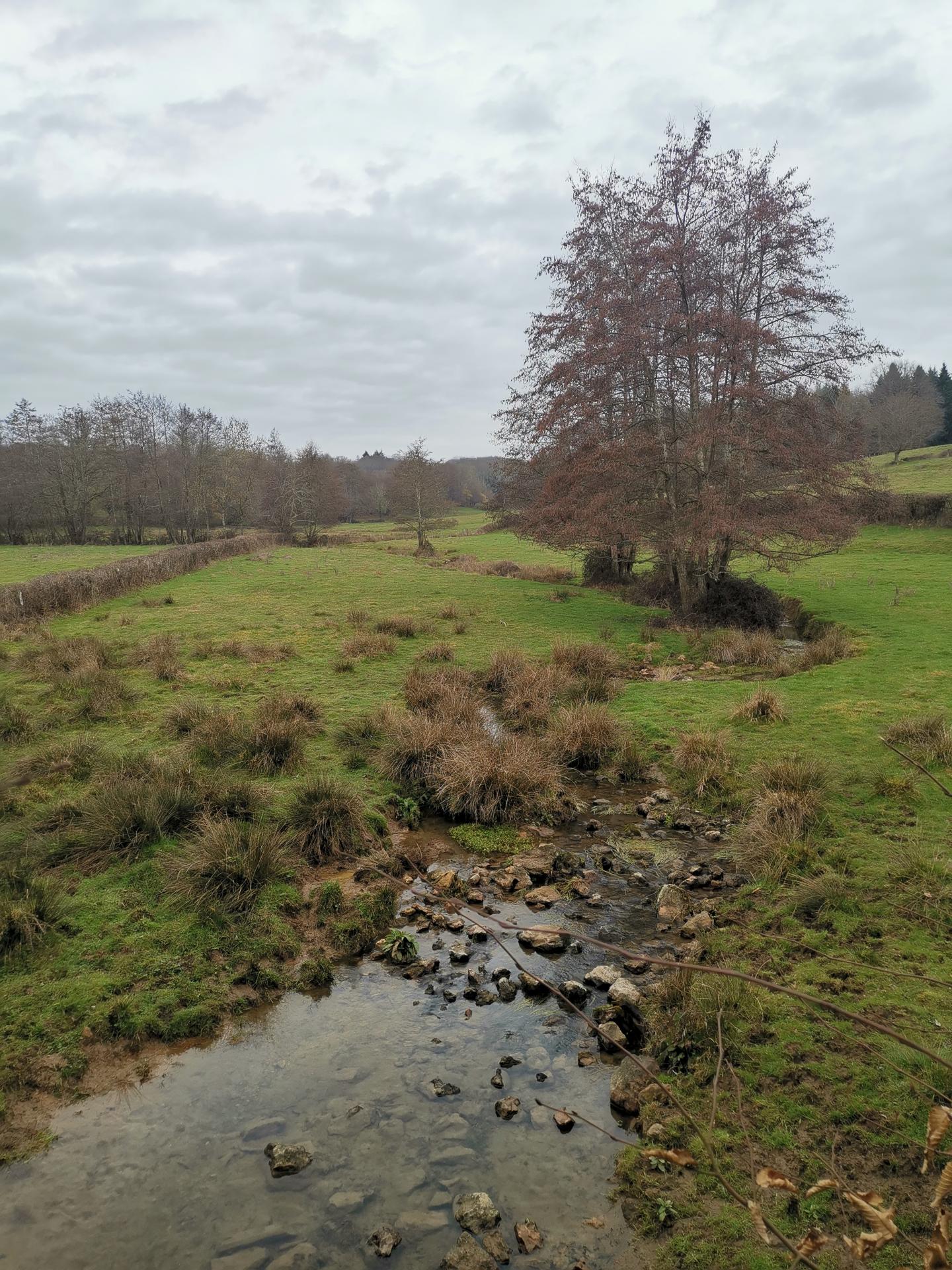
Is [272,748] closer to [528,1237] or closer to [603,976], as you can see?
[603,976]

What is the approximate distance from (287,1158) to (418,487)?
50.5 metres

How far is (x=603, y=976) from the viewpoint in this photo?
5797mm

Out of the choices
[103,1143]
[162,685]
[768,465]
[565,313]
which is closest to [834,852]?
[103,1143]

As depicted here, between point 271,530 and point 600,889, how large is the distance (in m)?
56.3

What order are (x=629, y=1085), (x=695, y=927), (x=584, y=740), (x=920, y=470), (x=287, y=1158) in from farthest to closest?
(x=920, y=470) < (x=584, y=740) < (x=695, y=927) < (x=629, y=1085) < (x=287, y=1158)

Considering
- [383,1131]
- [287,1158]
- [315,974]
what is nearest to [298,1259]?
[287,1158]

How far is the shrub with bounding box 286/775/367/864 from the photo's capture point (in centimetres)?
769

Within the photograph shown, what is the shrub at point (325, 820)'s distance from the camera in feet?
25.2

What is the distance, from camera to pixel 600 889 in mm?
7148

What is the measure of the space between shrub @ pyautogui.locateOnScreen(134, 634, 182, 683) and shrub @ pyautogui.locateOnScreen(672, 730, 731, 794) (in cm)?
969

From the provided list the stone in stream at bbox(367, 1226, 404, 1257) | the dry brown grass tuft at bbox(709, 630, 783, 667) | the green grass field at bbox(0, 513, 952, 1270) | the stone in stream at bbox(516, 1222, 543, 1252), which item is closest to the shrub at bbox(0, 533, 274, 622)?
the green grass field at bbox(0, 513, 952, 1270)

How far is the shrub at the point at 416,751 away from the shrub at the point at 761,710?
4.46m

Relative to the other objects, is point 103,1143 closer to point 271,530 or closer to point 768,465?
point 768,465

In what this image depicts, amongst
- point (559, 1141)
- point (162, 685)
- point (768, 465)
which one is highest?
point (768, 465)
